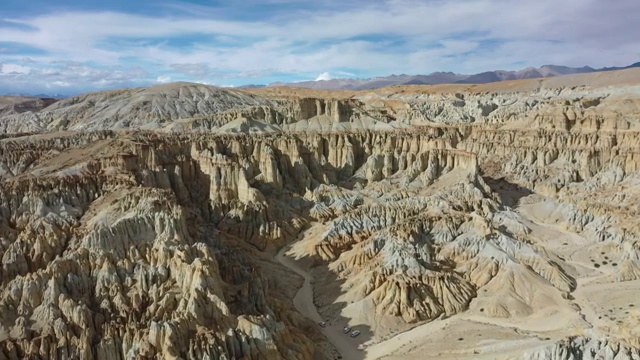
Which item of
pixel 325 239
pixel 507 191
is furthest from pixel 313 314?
pixel 507 191

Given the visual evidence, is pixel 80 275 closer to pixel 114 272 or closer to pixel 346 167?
pixel 114 272

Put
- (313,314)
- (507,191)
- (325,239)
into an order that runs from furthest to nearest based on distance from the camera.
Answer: (507,191) → (325,239) → (313,314)

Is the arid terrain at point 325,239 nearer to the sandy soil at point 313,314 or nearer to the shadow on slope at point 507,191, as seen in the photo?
the sandy soil at point 313,314

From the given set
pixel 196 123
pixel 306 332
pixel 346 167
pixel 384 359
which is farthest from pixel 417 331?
pixel 196 123

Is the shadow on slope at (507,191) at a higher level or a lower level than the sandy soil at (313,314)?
higher

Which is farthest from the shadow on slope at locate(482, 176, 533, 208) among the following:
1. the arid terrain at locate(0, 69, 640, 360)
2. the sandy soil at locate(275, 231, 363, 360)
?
the sandy soil at locate(275, 231, 363, 360)

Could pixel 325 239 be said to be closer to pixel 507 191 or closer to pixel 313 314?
pixel 313 314

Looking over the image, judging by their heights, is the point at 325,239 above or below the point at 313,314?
above

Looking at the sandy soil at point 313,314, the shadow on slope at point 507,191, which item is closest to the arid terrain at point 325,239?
the sandy soil at point 313,314
